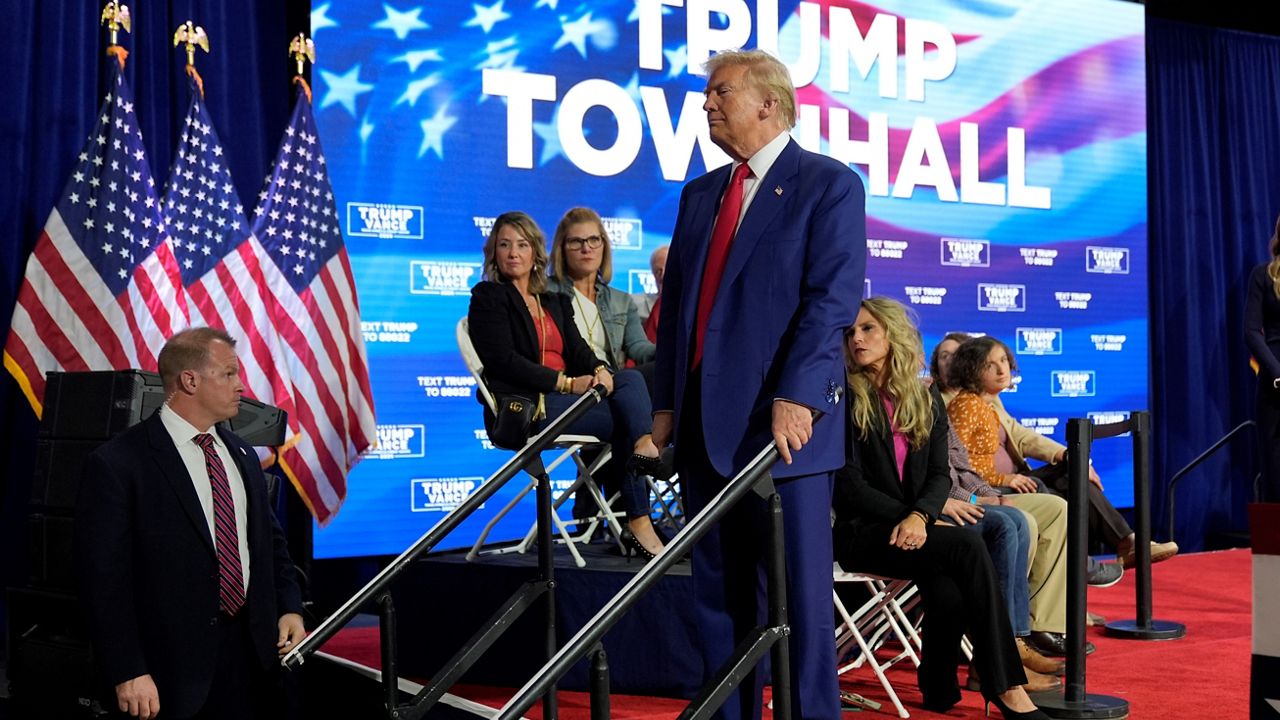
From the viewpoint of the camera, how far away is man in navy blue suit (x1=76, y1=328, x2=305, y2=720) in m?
3.24

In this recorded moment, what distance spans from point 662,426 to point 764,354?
36cm

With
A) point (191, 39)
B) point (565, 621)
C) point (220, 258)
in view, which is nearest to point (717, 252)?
point (565, 621)

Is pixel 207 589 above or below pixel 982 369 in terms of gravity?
below

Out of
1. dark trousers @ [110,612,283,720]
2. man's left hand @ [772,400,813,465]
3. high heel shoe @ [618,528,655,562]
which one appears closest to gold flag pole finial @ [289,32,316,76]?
high heel shoe @ [618,528,655,562]

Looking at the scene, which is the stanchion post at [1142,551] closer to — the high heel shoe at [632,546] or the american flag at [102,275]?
the high heel shoe at [632,546]

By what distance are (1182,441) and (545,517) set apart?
7.12m

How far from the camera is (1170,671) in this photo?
4.91 meters

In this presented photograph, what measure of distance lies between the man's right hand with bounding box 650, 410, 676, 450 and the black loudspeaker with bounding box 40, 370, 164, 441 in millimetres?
1866

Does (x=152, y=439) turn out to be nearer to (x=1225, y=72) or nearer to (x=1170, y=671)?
(x=1170, y=671)

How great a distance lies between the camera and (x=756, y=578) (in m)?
2.94

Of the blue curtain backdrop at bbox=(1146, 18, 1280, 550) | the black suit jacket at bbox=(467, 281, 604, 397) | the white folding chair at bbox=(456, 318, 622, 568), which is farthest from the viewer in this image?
the blue curtain backdrop at bbox=(1146, 18, 1280, 550)

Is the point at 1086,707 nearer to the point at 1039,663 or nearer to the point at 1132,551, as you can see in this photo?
the point at 1039,663

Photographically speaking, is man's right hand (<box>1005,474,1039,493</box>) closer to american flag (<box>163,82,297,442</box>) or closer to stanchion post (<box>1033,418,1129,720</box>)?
stanchion post (<box>1033,418,1129,720</box>)

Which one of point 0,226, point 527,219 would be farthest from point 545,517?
point 0,226
